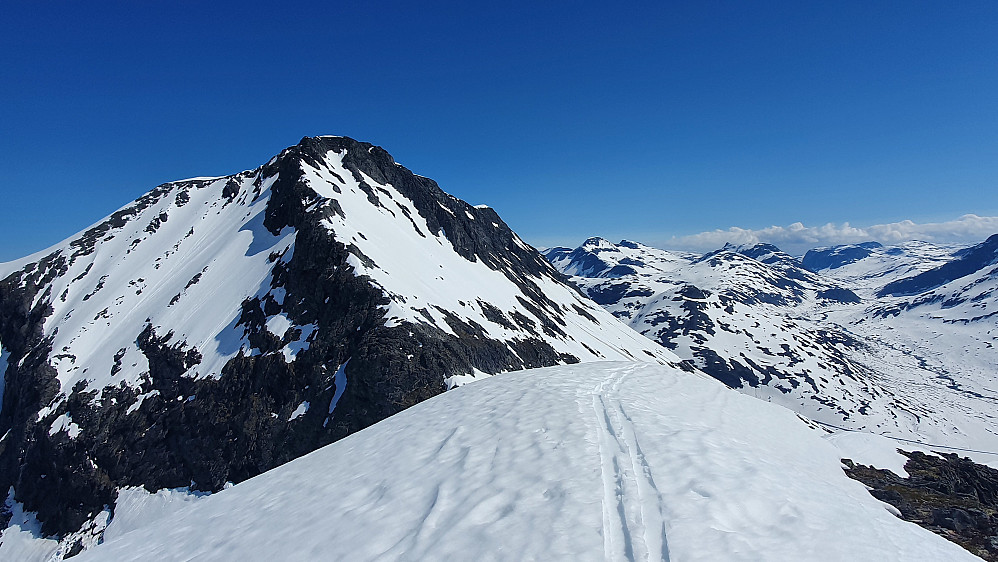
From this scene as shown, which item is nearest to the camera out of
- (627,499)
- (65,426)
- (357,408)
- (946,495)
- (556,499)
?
(627,499)

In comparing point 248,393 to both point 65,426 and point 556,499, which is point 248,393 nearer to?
point 65,426

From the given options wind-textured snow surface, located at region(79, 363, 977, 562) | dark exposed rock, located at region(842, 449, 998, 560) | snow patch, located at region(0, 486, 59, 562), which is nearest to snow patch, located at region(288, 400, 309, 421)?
snow patch, located at region(0, 486, 59, 562)

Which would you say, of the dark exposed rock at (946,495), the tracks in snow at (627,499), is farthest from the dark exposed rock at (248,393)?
the dark exposed rock at (946,495)

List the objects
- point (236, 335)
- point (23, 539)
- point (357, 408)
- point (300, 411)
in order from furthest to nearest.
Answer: point (236, 335), point (23, 539), point (300, 411), point (357, 408)

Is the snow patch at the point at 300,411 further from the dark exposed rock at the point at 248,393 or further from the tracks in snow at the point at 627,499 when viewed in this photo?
the tracks in snow at the point at 627,499

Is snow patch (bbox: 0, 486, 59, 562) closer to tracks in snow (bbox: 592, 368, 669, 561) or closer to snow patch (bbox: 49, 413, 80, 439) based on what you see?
snow patch (bbox: 49, 413, 80, 439)

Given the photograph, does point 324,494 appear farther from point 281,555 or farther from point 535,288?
point 535,288

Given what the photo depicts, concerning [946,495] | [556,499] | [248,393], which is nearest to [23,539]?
[248,393]
